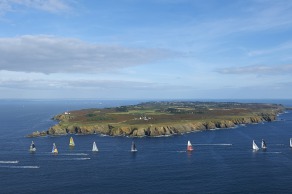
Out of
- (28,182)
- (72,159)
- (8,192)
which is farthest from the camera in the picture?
(72,159)

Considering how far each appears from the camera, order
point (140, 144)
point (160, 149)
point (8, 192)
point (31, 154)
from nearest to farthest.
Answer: point (8, 192), point (31, 154), point (160, 149), point (140, 144)

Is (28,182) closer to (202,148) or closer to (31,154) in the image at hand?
(31,154)

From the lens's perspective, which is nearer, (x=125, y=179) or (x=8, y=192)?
(x=8, y=192)

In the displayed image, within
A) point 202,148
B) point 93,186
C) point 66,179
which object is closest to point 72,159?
point 66,179

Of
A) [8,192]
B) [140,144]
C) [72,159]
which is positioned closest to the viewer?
[8,192]

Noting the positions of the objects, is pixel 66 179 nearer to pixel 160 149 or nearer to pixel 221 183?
pixel 221 183

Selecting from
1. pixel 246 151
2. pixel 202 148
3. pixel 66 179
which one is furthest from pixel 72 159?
pixel 246 151
